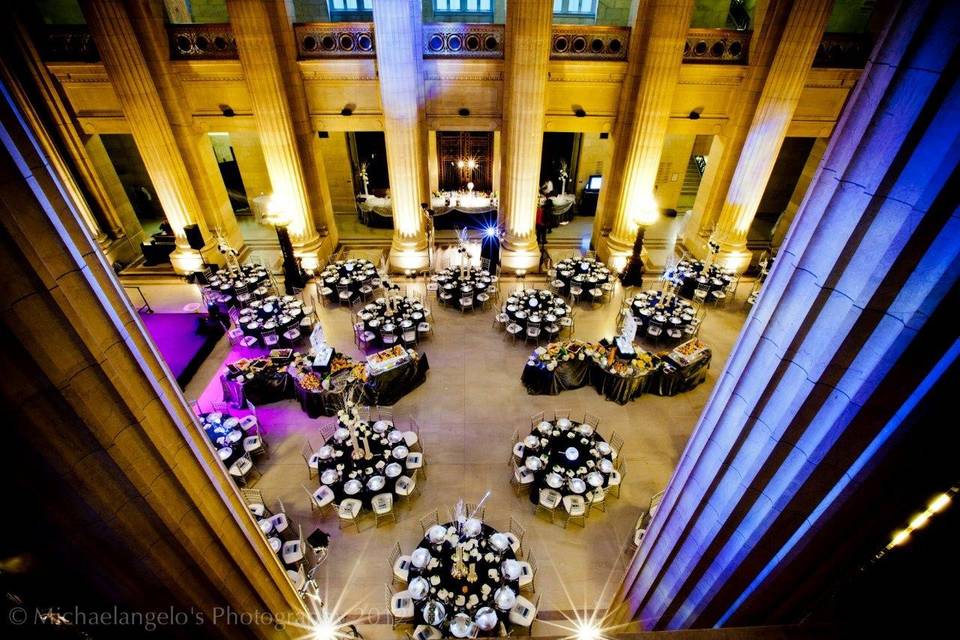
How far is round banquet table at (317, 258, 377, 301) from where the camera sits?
12.7 meters

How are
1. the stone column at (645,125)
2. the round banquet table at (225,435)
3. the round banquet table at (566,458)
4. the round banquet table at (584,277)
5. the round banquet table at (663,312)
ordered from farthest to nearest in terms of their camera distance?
the round banquet table at (584,277) → the stone column at (645,125) → the round banquet table at (663,312) → the round banquet table at (225,435) → the round banquet table at (566,458)

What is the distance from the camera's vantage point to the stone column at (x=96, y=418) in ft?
7.45

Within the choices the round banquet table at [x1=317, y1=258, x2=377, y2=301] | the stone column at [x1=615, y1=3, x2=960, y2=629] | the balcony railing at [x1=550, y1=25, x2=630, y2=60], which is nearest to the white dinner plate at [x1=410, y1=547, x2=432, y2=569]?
the stone column at [x1=615, y1=3, x2=960, y2=629]

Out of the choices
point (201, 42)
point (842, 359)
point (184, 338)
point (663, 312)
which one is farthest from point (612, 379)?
point (201, 42)

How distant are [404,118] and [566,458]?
9.82m

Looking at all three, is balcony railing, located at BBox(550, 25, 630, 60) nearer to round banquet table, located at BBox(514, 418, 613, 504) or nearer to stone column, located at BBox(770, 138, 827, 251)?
stone column, located at BBox(770, 138, 827, 251)

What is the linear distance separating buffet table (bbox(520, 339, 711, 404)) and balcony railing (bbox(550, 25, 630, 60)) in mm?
8473

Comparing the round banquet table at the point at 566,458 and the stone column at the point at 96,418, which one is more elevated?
the stone column at the point at 96,418

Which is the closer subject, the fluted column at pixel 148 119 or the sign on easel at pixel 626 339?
the sign on easel at pixel 626 339

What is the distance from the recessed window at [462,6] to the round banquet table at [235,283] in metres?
12.0

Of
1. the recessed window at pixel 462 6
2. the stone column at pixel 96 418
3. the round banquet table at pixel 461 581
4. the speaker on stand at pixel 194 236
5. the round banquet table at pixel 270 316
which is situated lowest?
the round banquet table at pixel 461 581

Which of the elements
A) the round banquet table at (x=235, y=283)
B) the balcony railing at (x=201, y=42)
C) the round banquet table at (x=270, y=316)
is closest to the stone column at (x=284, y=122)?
the balcony railing at (x=201, y=42)

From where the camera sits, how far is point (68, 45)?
39.3ft

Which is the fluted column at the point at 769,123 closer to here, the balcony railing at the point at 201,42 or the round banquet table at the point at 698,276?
the round banquet table at the point at 698,276
